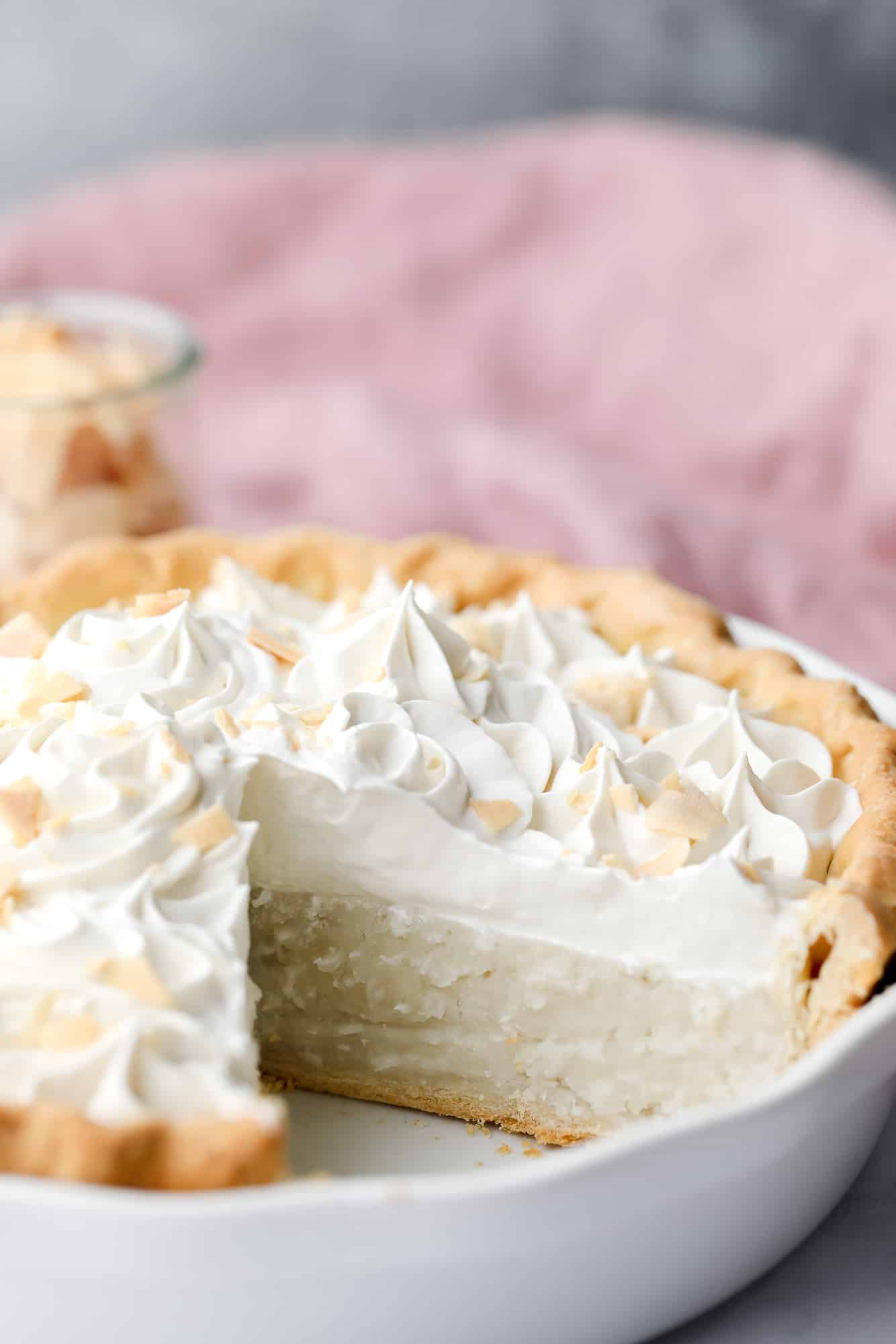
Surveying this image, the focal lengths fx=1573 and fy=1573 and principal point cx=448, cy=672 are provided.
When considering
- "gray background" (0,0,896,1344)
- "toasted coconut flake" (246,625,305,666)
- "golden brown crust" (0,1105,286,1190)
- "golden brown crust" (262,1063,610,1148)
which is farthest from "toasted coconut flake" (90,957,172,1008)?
"gray background" (0,0,896,1344)

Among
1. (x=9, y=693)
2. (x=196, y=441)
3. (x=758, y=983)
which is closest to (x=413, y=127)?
(x=196, y=441)

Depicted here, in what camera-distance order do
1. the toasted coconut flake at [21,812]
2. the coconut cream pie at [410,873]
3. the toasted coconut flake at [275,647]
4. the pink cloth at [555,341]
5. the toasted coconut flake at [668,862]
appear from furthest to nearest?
the pink cloth at [555,341] → the toasted coconut flake at [275,647] → the toasted coconut flake at [668,862] → the toasted coconut flake at [21,812] → the coconut cream pie at [410,873]

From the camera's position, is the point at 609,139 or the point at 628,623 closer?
the point at 628,623

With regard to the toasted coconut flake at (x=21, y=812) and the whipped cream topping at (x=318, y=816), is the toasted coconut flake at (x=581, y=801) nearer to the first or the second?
the whipped cream topping at (x=318, y=816)

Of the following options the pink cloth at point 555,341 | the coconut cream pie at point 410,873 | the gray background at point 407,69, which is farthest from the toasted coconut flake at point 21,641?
the gray background at point 407,69

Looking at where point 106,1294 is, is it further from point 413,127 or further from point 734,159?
point 413,127

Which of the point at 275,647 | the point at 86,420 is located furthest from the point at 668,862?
the point at 86,420

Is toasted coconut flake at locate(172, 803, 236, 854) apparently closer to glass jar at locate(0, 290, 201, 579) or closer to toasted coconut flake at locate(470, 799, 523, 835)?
toasted coconut flake at locate(470, 799, 523, 835)
